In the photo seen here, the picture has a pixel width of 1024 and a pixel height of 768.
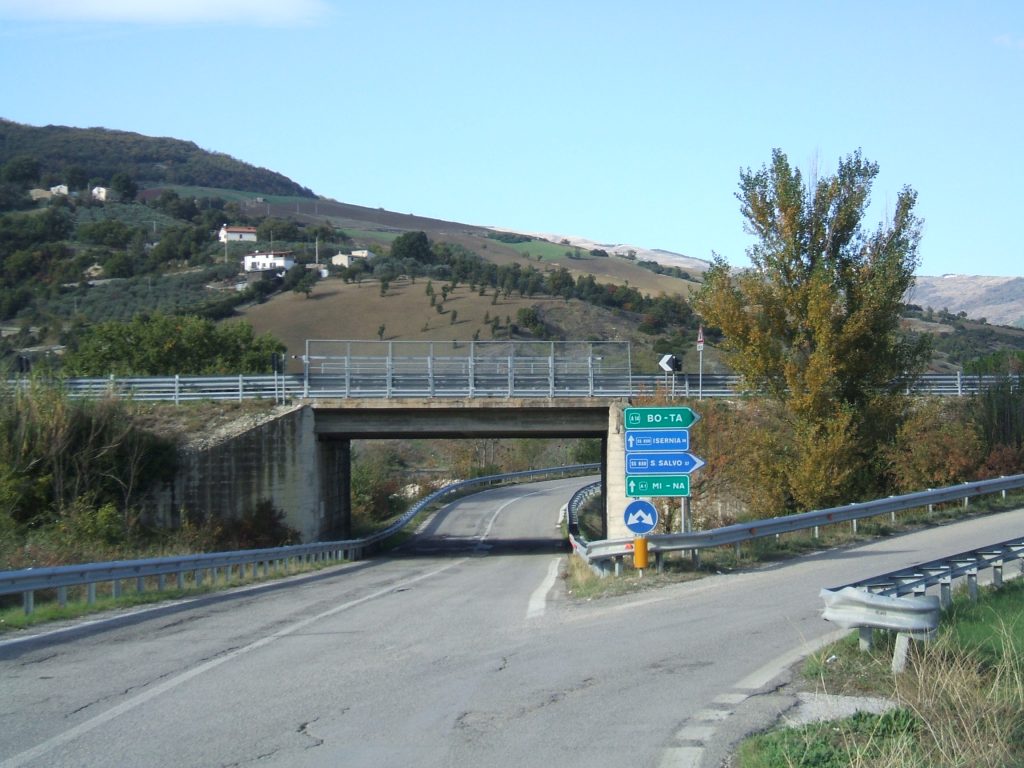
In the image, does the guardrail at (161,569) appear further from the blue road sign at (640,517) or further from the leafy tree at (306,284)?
the leafy tree at (306,284)

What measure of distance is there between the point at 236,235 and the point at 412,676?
13681 cm

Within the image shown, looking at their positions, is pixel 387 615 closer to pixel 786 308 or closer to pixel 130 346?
pixel 786 308

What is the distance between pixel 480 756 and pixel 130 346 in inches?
1973

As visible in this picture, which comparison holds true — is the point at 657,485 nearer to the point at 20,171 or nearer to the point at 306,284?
the point at 306,284

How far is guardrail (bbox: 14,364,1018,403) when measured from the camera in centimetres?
3541

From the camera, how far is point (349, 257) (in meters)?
129

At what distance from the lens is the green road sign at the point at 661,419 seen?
18.1 metres

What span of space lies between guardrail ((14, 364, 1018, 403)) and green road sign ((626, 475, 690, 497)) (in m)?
17.0

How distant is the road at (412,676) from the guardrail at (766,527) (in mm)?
918

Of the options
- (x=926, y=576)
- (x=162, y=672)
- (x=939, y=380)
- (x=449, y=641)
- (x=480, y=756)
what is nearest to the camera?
(x=480, y=756)

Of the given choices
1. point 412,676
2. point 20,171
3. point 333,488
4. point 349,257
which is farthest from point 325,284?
point 412,676

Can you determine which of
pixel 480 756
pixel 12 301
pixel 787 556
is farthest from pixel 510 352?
pixel 12 301

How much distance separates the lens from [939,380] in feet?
127

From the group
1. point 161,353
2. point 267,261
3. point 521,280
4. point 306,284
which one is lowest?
point 161,353
